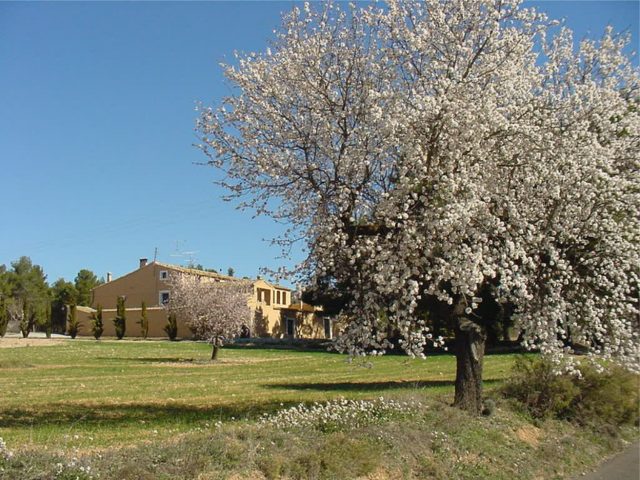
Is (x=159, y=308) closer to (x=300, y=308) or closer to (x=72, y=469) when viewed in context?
(x=300, y=308)

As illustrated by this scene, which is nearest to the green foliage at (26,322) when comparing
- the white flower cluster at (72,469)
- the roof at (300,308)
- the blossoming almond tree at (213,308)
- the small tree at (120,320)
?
the small tree at (120,320)

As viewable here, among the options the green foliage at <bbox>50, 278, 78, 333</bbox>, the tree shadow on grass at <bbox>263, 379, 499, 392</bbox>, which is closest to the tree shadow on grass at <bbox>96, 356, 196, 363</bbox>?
the tree shadow on grass at <bbox>263, 379, 499, 392</bbox>

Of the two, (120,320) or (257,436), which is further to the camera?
(120,320)

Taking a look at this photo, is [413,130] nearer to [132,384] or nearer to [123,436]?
[123,436]

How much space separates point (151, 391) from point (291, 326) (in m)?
54.9

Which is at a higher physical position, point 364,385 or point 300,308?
point 300,308

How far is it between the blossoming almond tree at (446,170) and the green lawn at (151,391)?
2.38 meters

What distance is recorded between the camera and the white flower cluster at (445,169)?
35.3 ft

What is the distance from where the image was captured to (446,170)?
10.7m

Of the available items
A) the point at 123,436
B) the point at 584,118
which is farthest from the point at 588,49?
the point at 123,436

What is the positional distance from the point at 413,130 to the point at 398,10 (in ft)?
8.83

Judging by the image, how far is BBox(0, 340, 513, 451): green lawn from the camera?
11.1m

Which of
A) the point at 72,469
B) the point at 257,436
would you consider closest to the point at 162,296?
the point at 257,436

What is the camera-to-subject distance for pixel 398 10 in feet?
39.3
